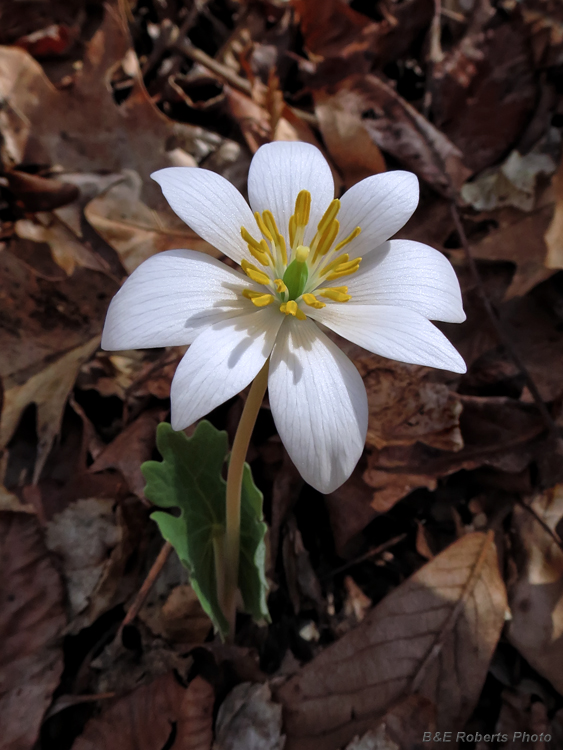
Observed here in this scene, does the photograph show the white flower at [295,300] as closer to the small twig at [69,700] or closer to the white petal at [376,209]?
the white petal at [376,209]

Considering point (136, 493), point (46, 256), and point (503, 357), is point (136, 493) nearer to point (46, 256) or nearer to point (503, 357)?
point (46, 256)

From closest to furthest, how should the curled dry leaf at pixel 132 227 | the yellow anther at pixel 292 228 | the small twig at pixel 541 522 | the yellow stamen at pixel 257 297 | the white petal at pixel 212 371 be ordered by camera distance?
1. the white petal at pixel 212 371
2. the yellow stamen at pixel 257 297
3. the yellow anther at pixel 292 228
4. the small twig at pixel 541 522
5. the curled dry leaf at pixel 132 227

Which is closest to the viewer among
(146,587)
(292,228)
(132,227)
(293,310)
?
(293,310)

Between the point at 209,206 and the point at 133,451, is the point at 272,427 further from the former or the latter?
the point at 209,206

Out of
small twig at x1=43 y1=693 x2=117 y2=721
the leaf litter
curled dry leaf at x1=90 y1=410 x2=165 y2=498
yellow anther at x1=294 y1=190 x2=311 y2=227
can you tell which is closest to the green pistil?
yellow anther at x1=294 y1=190 x2=311 y2=227

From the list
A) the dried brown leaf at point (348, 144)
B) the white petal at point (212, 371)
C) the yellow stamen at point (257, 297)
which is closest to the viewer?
the white petal at point (212, 371)

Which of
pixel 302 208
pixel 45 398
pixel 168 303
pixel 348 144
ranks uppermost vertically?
pixel 302 208

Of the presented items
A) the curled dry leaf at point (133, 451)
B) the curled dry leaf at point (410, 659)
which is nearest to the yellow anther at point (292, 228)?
the curled dry leaf at point (133, 451)

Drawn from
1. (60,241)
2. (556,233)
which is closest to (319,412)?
(556,233)
